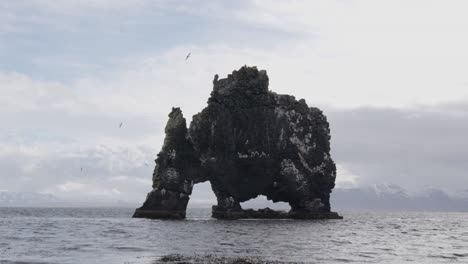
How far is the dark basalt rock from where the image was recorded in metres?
130

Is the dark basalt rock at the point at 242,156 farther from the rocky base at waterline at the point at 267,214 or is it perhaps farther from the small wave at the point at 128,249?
the small wave at the point at 128,249

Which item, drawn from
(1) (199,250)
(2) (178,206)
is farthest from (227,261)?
(2) (178,206)

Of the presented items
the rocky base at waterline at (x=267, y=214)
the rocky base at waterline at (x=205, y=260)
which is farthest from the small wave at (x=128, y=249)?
the rocky base at waterline at (x=267, y=214)

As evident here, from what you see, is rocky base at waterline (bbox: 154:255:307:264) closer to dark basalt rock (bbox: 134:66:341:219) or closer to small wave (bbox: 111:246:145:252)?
small wave (bbox: 111:246:145:252)

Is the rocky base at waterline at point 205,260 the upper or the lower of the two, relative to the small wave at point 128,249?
lower

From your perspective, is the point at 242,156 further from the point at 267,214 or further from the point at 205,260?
the point at 205,260

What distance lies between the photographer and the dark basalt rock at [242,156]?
426 feet

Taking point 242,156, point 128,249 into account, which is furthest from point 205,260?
point 242,156

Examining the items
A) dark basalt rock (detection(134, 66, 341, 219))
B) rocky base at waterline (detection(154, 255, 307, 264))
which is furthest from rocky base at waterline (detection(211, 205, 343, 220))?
rocky base at waterline (detection(154, 255, 307, 264))

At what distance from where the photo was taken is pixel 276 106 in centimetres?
13650

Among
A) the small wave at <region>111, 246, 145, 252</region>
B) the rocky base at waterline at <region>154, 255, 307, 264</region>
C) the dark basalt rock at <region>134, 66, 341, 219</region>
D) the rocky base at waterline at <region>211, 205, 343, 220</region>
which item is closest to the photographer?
the rocky base at waterline at <region>154, 255, 307, 264</region>

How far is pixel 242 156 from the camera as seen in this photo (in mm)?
131625

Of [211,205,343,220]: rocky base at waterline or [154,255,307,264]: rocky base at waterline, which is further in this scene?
[211,205,343,220]: rocky base at waterline

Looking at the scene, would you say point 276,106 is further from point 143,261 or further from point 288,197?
point 143,261
